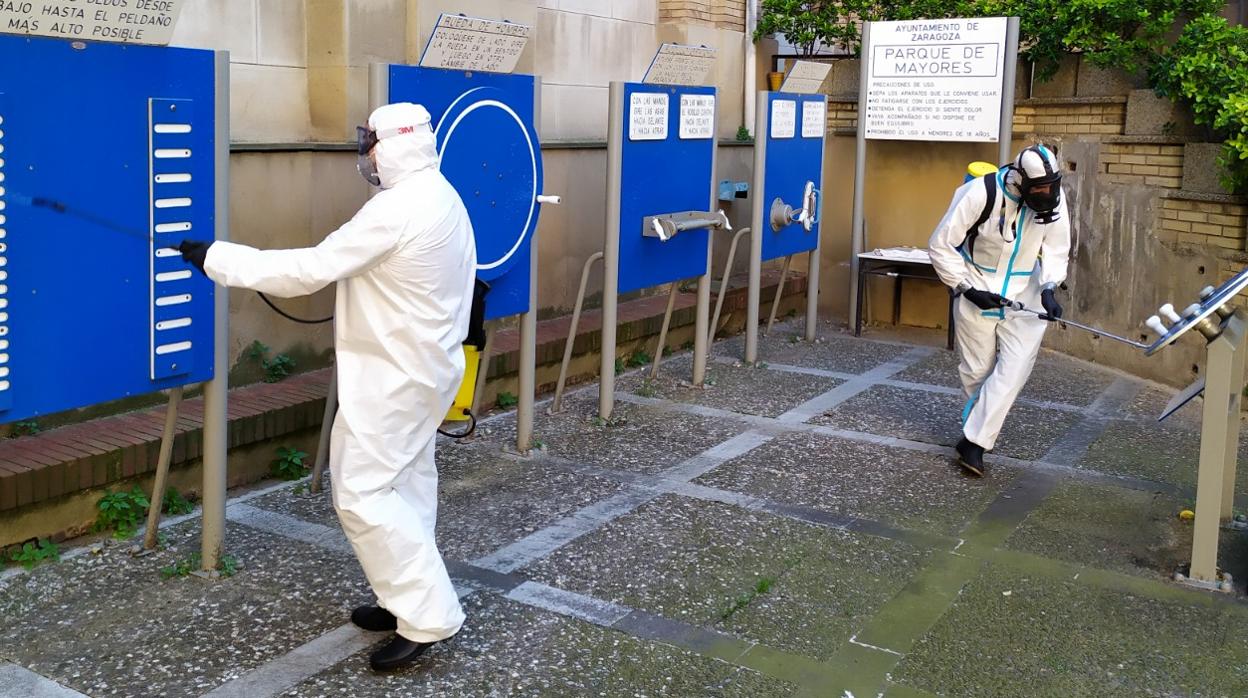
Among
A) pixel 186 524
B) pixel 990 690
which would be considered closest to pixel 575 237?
pixel 186 524

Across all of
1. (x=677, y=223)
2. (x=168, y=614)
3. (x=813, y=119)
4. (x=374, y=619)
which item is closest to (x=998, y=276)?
(x=677, y=223)

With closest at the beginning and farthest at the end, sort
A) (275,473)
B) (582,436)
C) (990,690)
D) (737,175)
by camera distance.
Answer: (990,690)
(275,473)
(582,436)
(737,175)

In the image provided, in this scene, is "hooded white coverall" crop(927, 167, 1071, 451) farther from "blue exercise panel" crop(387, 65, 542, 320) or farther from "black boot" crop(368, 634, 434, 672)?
"black boot" crop(368, 634, 434, 672)

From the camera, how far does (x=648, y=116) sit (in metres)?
7.14

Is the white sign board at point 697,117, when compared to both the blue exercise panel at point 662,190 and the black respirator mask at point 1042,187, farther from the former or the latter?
the black respirator mask at point 1042,187

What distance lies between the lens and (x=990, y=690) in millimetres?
4004

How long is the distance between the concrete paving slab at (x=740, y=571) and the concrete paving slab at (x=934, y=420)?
1.83 meters

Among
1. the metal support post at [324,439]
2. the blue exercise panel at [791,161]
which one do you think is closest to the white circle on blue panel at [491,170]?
the metal support post at [324,439]

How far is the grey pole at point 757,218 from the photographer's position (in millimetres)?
8648

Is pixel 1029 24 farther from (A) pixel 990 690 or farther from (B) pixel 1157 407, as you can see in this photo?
(A) pixel 990 690

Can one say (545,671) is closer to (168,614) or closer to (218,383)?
(168,614)

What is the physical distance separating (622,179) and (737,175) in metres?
4.05

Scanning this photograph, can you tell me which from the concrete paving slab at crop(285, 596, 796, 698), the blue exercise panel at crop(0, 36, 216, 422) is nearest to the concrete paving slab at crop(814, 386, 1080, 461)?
the concrete paving slab at crop(285, 596, 796, 698)

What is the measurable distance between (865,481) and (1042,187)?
65.6 inches
